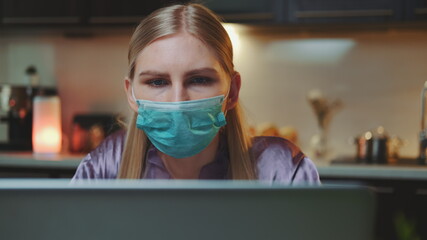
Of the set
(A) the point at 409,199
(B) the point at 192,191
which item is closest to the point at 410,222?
(A) the point at 409,199

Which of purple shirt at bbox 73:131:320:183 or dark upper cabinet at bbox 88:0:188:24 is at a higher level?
dark upper cabinet at bbox 88:0:188:24

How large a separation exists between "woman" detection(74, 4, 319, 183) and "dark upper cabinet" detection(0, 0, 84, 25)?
207cm

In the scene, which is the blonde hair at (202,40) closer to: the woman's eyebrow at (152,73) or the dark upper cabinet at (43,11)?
the woman's eyebrow at (152,73)

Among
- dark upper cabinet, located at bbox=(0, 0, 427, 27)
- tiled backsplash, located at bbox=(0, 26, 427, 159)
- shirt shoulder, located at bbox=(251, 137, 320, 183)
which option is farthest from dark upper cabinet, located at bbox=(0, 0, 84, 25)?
shirt shoulder, located at bbox=(251, 137, 320, 183)

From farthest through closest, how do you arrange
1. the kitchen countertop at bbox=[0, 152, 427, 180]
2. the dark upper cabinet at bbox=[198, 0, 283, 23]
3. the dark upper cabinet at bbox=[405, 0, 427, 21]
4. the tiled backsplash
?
the tiled backsplash < the dark upper cabinet at bbox=[198, 0, 283, 23] < the dark upper cabinet at bbox=[405, 0, 427, 21] < the kitchen countertop at bbox=[0, 152, 427, 180]

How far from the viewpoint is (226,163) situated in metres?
0.89

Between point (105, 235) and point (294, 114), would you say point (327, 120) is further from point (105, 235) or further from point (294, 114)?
point (105, 235)

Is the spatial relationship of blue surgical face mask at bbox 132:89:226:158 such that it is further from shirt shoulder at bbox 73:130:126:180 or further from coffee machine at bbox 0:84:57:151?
coffee machine at bbox 0:84:57:151

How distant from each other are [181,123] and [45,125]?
2123 millimetres

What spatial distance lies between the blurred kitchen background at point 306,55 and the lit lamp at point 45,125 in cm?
37

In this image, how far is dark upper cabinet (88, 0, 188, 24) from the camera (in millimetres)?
2729

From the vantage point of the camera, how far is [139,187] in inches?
16.9

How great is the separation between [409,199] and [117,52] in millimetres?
1747

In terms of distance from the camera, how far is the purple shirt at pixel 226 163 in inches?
34.4
